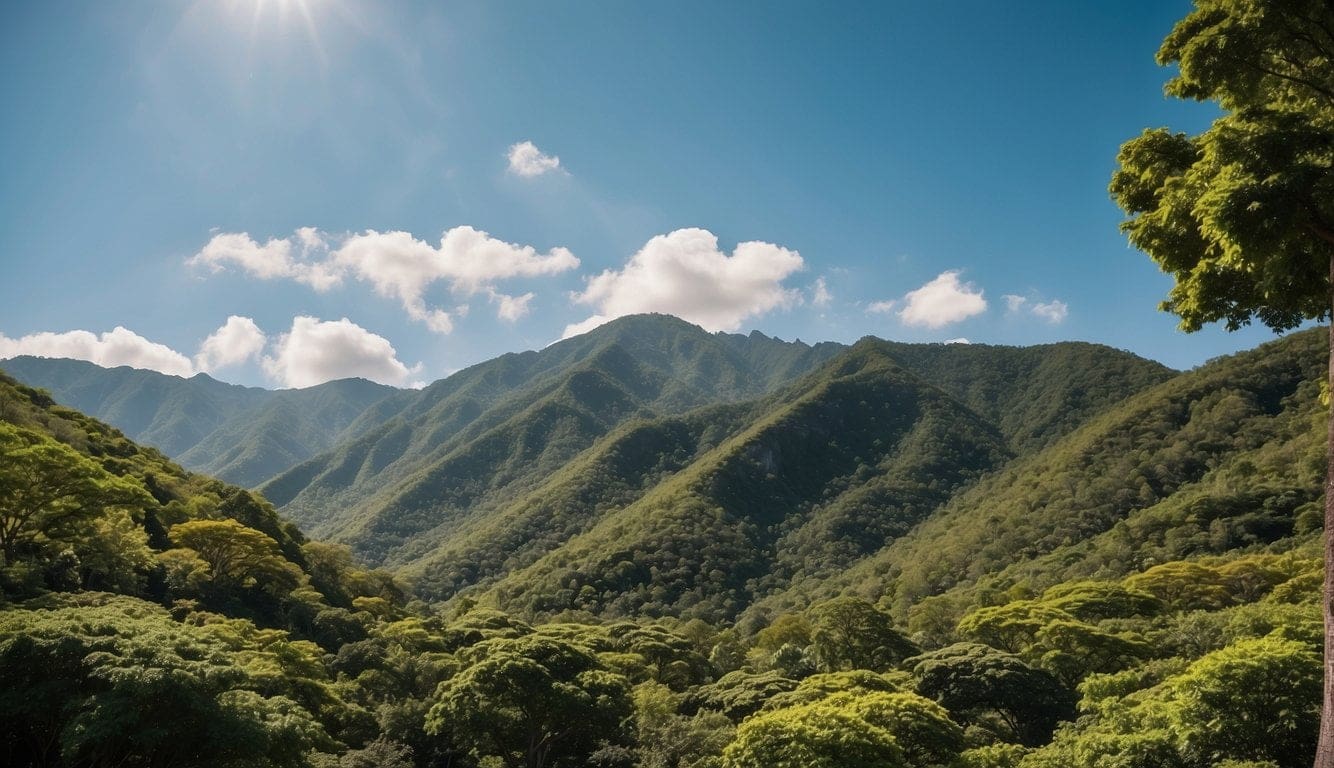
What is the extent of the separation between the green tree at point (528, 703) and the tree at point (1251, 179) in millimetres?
22371

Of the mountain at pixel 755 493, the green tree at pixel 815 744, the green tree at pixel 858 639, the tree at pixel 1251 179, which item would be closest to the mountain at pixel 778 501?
the mountain at pixel 755 493

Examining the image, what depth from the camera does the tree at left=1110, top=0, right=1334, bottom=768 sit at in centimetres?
618

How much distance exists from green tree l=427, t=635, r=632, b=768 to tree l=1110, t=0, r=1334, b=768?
73.4 feet

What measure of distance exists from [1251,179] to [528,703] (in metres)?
25.0

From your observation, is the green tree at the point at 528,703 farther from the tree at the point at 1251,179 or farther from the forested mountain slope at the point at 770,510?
the forested mountain slope at the point at 770,510

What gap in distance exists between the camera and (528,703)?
2408 cm

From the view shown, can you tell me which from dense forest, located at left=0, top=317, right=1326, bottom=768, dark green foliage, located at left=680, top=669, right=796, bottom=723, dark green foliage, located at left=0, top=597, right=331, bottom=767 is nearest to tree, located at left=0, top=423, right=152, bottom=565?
dense forest, located at left=0, top=317, right=1326, bottom=768

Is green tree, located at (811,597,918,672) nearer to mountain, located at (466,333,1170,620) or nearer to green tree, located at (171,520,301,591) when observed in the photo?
green tree, located at (171,520,301,591)

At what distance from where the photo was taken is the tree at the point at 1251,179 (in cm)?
618

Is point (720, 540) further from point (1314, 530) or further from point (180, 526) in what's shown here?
point (180, 526)

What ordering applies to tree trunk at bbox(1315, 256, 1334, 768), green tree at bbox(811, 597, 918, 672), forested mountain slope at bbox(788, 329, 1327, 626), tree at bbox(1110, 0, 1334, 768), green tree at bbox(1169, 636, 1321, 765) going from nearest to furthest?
tree trunk at bbox(1315, 256, 1334, 768) < tree at bbox(1110, 0, 1334, 768) < green tree at bbox(1169, 636, 1321, 765) < green tree at bbox(811, 597, 918, 672) < forested mountain slope at bbox(788, 329, 1327, 626)

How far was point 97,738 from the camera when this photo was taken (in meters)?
12.9

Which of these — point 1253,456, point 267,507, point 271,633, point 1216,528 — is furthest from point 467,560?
point 1253,456

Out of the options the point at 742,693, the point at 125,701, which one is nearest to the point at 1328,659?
the point at 125,701
